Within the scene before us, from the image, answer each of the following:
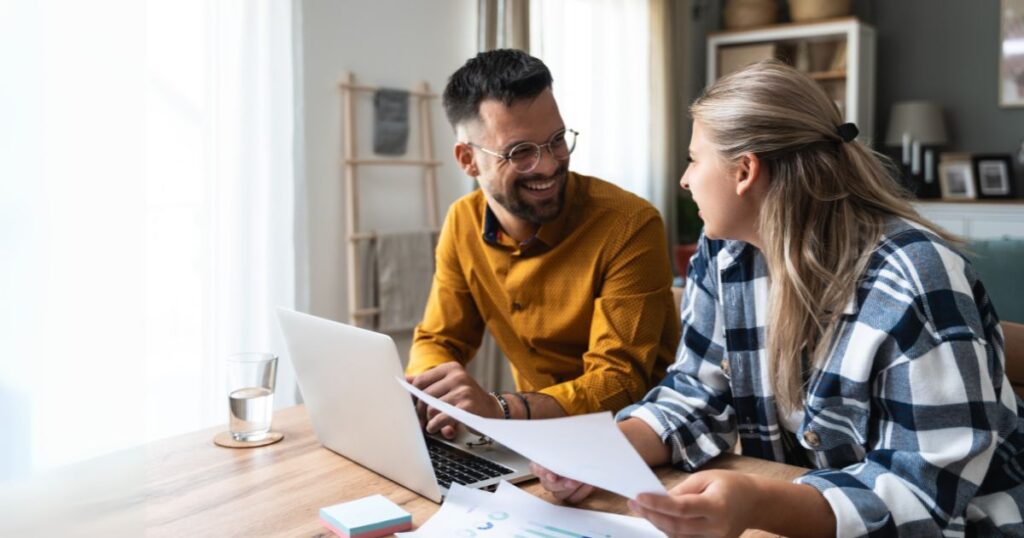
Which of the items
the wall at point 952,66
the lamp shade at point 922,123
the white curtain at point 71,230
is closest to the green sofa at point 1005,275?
the white curtain at point 71,230

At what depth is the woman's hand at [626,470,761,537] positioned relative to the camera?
0.89 meters

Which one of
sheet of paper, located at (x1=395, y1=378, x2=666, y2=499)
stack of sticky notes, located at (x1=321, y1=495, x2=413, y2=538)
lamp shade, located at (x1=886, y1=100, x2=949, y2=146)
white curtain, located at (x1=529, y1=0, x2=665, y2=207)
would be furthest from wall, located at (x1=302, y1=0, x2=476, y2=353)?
lamp shade, located at (x1=886, y1=100, x2=949, y2=146)

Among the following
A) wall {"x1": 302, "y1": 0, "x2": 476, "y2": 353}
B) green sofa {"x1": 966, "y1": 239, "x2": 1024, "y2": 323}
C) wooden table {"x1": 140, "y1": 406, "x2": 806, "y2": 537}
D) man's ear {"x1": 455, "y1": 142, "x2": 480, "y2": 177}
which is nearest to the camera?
wooden table {"x1": 140, "y1": 406, "x2": 806, "y2": 537}

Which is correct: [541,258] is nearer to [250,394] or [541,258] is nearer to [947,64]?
[250,394]

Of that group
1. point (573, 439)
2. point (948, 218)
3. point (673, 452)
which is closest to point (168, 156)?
point (673, 452)

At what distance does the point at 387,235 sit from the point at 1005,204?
3251mm

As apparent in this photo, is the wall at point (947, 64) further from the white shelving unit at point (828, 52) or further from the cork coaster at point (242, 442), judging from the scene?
the cork coaster at point (242, 442)

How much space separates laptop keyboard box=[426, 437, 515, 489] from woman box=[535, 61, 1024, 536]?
137 mm

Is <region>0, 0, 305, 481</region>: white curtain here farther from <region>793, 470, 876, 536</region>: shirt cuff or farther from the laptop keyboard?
<region>793, 470, 876, 536</region>: shirt cuff

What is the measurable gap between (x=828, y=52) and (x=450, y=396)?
178 inches

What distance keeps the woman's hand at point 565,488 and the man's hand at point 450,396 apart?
0.29 metres

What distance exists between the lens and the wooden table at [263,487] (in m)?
1.09

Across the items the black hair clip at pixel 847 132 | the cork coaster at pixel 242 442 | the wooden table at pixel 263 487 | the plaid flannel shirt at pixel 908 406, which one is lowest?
the wooden table at pixel 263 487

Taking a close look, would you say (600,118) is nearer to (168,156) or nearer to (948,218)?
(948,218)
